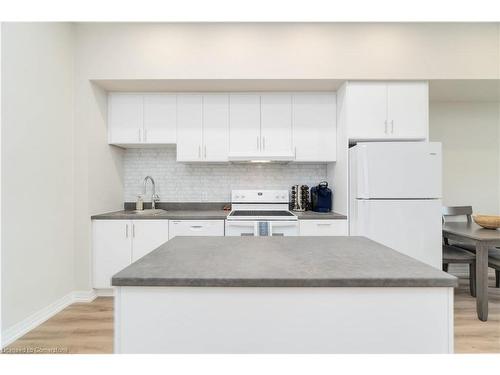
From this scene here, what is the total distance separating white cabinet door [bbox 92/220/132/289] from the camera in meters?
3.05

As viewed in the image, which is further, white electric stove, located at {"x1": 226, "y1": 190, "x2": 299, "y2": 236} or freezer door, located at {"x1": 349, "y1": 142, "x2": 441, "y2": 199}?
white electric stove, located at {"x1": 226, "y1": 190, "x2": 299, "y2": 236}

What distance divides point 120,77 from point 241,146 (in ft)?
4.68

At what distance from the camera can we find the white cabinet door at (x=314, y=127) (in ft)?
10.9

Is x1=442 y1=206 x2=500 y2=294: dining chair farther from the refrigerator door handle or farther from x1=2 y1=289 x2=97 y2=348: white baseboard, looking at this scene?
x1=2 y1=289 x2=97 y2=348: white baseboard

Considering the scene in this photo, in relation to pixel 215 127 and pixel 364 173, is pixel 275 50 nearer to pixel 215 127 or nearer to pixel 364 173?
pixel 215 127

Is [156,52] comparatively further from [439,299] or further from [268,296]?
[439,299]

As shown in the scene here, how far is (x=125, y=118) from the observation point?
3.32 metres

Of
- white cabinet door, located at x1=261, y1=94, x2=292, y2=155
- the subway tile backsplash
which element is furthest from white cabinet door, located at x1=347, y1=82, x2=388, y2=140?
the subway tile backsplash

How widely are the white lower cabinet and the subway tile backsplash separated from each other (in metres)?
0.71

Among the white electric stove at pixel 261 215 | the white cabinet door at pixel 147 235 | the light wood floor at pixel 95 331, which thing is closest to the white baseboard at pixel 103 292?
the light wood floor at pixel 95 331

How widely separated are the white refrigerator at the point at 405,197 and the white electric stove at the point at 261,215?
80 cm

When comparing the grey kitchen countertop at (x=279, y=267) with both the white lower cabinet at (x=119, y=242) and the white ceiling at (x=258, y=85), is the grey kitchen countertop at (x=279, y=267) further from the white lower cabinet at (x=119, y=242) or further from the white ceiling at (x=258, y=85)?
the white ceiling at (x=258, y=85)

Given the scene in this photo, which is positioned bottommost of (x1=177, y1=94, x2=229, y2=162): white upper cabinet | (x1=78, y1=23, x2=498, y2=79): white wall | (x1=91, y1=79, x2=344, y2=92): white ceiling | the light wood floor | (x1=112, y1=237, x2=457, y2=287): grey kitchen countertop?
the light wood floor

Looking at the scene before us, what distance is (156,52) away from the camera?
2.97 meters
